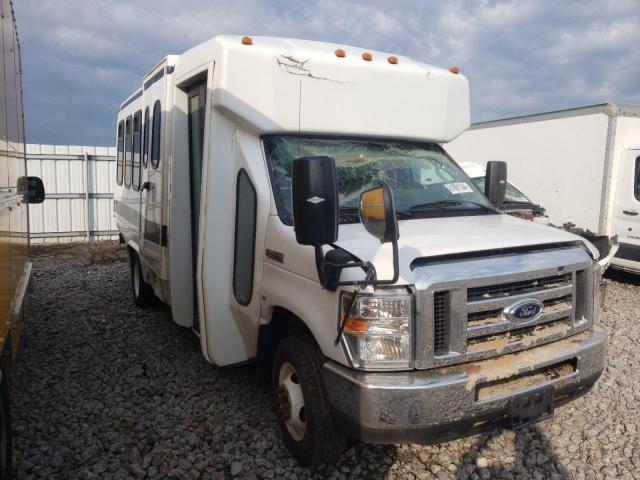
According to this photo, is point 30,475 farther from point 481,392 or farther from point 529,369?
point 529,369

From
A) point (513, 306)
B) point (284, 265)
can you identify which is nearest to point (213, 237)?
point (284, 265)

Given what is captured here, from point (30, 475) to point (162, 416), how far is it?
101cm

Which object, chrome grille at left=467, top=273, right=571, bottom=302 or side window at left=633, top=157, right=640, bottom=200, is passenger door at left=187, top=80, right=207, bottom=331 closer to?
chrome grille at left=467, top=273, right=571, bottom=302

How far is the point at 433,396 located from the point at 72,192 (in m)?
14.7

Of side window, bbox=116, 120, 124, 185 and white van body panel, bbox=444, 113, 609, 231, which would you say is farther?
white van body panel, bbox=444, 113, 609, 231

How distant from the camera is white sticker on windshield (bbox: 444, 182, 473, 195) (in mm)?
4211

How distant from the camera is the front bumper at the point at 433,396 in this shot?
2.73 metres

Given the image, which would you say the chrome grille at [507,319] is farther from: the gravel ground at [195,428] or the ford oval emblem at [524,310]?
the gravel ground at [195,428]

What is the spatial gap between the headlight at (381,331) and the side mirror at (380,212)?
39 cm

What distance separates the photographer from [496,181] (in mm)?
4828

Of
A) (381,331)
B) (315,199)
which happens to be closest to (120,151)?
(315,199)

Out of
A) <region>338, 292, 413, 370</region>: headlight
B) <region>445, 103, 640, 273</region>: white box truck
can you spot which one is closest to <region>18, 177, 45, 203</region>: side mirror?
<region>338, 292, 413, 370</region>: headlight

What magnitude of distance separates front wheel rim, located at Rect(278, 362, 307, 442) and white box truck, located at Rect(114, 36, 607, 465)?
1cm

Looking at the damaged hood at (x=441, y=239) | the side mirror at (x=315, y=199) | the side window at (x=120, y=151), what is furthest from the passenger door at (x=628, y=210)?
the side window at (x=120, y=151)
